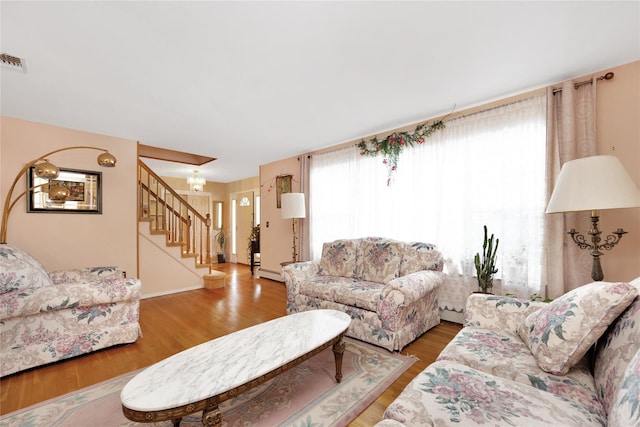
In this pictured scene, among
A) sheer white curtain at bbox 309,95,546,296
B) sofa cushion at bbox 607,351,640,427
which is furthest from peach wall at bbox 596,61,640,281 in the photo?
sofa cushion at bbox 607,351,640,427

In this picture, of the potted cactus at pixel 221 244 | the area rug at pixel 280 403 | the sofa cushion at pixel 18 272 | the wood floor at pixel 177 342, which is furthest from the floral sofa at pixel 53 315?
the potted cactus at pixel 221 244

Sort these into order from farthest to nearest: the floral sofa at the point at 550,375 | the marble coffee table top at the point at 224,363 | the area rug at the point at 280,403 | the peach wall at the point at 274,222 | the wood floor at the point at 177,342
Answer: the peach wall at the point at 274,222, the wood floor at the point at 177,342, the area rug at the point at 280,403, the marble coffee table top at the point at 224,363, the floral sofa at the point at 550,375

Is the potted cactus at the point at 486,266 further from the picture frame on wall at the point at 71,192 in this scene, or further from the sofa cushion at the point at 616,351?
the picture frame on wall at the point at 71,192

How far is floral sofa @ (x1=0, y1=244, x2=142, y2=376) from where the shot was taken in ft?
6.89

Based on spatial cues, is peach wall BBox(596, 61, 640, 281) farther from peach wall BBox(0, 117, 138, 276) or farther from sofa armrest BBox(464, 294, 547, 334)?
peach wall BBox(0, 117, 138, 276)

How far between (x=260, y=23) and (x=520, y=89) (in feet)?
8.21

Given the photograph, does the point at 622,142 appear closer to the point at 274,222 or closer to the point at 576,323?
the point at 576,323

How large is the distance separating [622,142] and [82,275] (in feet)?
17.6

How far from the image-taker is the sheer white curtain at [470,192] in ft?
8.44

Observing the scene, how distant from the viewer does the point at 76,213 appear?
3604 millimetres

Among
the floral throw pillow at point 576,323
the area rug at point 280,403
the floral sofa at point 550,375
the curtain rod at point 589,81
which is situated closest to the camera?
the floral sofa at point 550,375

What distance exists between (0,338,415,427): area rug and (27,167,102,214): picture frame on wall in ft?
8.47

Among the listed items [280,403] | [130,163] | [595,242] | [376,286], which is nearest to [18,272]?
[130,163]

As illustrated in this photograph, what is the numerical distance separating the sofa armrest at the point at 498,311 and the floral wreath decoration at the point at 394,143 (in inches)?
80.2
